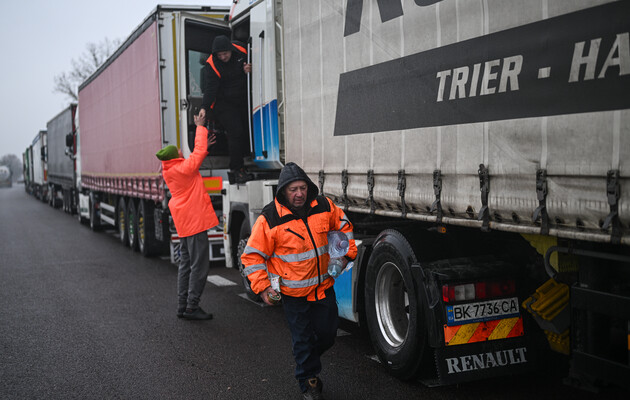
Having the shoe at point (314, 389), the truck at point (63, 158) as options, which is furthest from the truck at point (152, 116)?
the truck at point (63, 158)

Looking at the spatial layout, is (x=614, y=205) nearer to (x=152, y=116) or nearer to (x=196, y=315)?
(x=196, y=315)

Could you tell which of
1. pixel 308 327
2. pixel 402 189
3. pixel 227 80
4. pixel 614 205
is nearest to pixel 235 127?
pixel 227 80

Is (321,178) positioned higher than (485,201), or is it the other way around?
(321,178)

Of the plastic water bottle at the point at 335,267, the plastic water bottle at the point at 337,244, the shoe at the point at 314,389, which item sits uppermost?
the plastic water bottle at the point at 337,244

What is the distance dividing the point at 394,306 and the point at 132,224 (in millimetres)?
9777

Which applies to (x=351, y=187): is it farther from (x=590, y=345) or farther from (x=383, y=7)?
(x=590, y=345)

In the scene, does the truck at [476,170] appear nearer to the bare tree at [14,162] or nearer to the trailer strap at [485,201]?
the trailer strap at [485,201]

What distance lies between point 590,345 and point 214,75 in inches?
241

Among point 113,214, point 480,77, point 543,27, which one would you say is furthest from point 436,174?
point 113,214

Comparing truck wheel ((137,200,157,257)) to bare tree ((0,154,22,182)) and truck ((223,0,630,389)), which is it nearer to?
truck ((223,0,630,389))

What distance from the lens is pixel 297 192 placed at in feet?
14.0

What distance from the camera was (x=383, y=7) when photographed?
Result: 15.7 ft

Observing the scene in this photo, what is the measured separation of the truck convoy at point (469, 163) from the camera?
10.4 ft

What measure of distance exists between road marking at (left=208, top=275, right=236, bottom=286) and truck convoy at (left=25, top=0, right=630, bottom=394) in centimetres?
263
